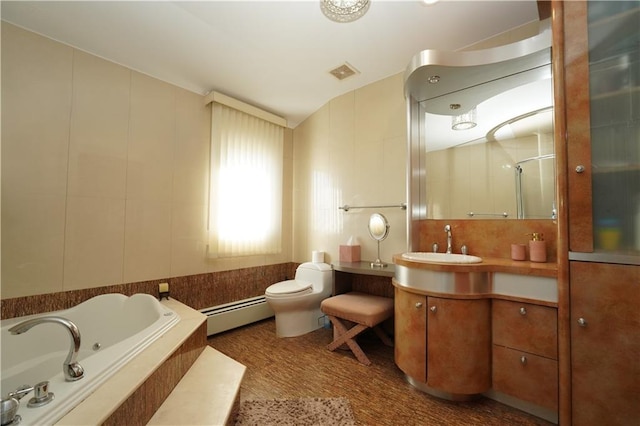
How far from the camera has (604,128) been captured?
1.20 meters

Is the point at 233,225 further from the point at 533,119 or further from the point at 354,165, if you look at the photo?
the point at 533,119

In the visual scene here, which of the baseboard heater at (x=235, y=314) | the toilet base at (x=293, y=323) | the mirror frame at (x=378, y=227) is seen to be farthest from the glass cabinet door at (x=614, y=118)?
the baseboard heater at (x=235, y=314)

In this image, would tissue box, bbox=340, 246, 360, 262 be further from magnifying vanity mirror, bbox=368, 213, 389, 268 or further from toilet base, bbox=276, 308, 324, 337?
toilet base, bbox=276, 308, 324, 337

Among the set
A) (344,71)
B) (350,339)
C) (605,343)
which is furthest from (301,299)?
(344,71)

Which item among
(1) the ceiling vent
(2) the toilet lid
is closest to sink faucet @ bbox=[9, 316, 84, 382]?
(2) the toilet lid

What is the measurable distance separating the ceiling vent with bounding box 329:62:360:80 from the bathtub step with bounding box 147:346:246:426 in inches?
94.7

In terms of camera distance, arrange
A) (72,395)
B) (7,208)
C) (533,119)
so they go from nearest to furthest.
A: (72,395) → (7,208) → (533,119)

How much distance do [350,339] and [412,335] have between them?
1.91 ft

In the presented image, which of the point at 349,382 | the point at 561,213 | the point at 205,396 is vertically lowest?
the point at 349,382

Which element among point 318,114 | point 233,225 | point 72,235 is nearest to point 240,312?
point 233,225

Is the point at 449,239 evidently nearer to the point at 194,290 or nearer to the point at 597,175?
the point at 597,175

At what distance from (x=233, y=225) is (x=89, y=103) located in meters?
1.44

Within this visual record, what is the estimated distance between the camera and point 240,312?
258cm

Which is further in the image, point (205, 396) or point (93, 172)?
point (93, 172)
